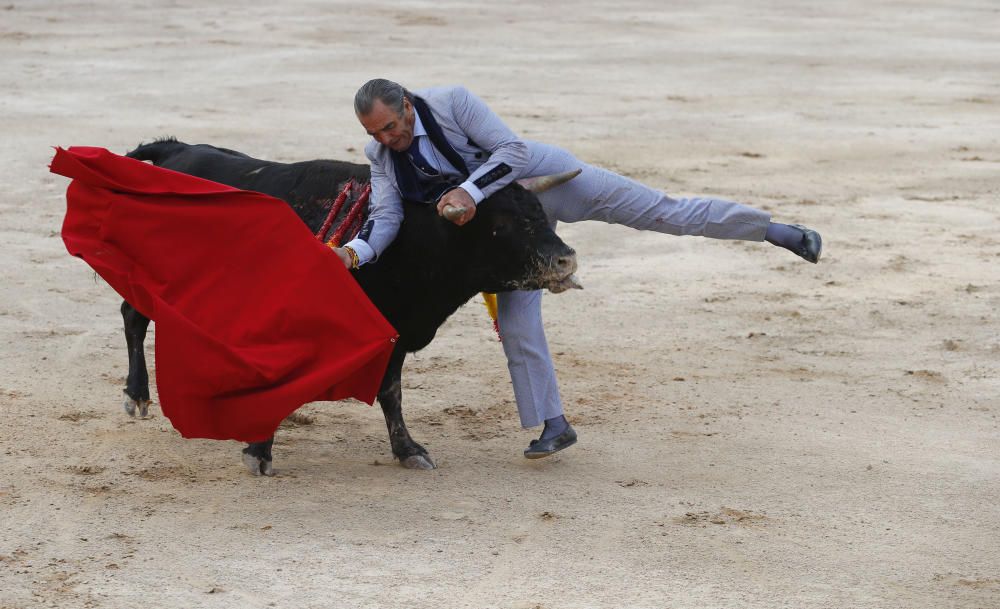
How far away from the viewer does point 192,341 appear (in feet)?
14.0

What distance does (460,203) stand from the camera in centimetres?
430

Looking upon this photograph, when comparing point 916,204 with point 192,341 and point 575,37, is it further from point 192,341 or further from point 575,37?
point 575,37

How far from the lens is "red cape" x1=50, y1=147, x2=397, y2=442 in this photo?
4289 mm

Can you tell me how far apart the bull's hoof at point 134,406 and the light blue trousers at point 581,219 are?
149cm

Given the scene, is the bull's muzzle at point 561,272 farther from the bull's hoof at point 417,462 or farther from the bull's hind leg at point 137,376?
the bull's hind leg at point 137,376

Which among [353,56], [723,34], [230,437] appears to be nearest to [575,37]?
[723,34]

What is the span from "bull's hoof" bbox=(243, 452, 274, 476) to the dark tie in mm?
1122

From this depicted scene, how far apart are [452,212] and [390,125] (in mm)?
336

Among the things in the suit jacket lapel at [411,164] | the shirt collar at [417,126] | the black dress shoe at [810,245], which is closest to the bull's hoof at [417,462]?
the suit jacket lapel at [411,164]

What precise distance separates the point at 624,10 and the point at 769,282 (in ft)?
34.3

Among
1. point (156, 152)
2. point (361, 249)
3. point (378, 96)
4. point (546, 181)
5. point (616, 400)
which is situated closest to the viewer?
point (378, 96)

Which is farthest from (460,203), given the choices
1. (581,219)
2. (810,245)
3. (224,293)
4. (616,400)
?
(616,400)

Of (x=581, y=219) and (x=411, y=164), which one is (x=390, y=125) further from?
(x=581, y=219)

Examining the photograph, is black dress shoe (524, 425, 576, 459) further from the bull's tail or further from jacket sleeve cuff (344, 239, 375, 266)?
the bull's tail
